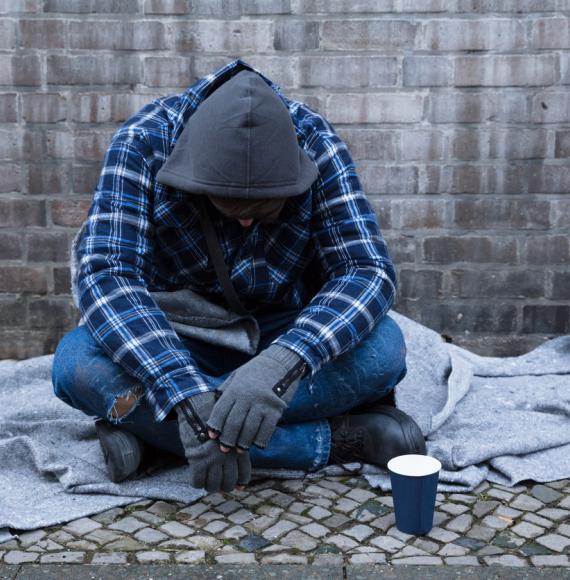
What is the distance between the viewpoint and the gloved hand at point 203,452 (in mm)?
2711

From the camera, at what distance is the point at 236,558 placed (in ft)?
8.71

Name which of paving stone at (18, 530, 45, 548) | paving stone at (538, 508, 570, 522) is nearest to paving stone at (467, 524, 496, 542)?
paving stone at (538, 508, 570, 522)

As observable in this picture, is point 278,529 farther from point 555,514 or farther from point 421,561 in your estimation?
point 555,514

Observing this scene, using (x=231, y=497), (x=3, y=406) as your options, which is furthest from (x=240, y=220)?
(x=3, y=406)

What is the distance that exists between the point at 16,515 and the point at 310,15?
2.51m

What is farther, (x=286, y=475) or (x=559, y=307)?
(x=559, y=307)

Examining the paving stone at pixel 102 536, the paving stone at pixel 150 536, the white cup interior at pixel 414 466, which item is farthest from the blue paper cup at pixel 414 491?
the paving stone at pixel 102 536

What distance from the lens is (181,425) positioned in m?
2.76

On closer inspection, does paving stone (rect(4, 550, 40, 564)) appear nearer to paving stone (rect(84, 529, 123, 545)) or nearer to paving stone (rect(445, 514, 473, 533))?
paving stone (rect(84, 529, 123, 545))

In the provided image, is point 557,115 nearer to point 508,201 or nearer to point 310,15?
point 508,201

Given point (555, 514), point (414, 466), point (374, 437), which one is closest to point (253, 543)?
point (414, 466)

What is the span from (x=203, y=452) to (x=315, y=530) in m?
0.42

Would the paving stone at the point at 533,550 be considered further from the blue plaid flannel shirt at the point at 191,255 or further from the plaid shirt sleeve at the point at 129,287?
the plaid shirt sleeve at the point at 129,287

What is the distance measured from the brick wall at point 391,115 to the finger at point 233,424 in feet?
6.54
